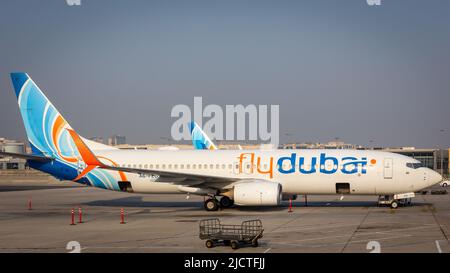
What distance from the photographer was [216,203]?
129 ft

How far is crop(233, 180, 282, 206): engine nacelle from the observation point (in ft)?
121

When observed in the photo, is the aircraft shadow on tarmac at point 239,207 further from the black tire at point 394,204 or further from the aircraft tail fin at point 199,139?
the aircraft tail fin at point 199,139

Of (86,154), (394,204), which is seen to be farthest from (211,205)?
(394,204)

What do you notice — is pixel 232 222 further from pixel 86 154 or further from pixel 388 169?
pixel 388 169

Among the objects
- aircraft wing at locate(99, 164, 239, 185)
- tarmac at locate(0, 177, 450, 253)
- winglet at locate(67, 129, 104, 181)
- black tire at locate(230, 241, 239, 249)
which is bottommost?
tarmac at locate(0, 177, 450, 253)

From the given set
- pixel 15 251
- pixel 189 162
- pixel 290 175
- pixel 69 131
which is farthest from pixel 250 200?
pixel 15 251

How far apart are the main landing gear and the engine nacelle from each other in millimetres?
2021

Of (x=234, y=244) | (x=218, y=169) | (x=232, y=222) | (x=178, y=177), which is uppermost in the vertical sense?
(x=218, y=169)

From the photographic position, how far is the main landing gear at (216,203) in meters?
39.3

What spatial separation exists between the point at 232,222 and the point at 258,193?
18.3ft

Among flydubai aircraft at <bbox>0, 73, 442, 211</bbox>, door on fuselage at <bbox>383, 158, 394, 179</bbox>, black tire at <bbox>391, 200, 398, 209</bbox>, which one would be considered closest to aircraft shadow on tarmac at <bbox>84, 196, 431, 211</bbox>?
flydubai aircraft at <bbox>0, 73, 442, 211</bbox>

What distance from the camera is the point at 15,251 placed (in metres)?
22.7

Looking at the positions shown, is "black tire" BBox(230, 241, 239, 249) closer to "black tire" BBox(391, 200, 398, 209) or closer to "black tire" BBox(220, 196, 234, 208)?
"black tire" BBox(220, 196, 234, 208)

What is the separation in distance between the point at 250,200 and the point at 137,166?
1000cm
